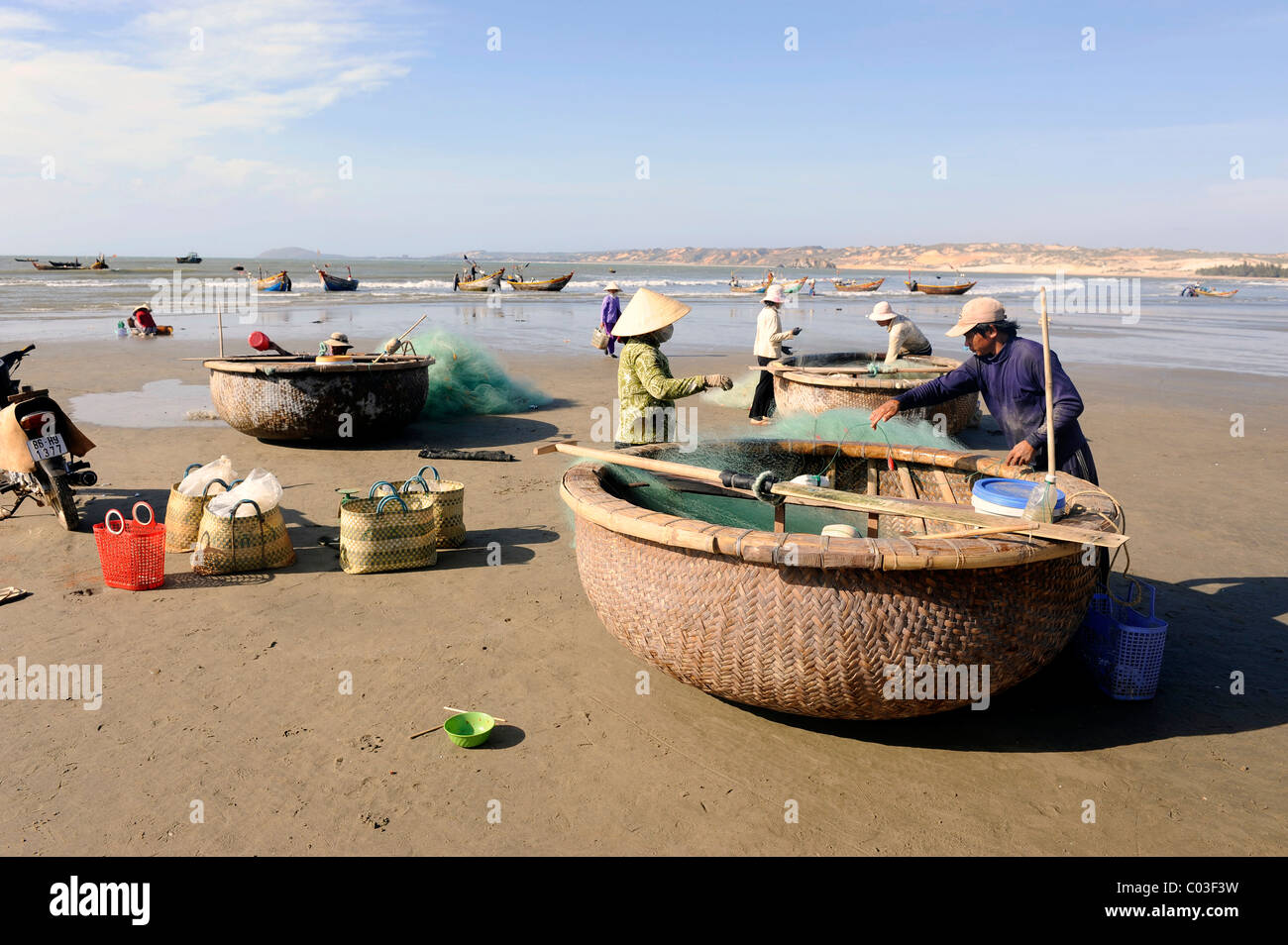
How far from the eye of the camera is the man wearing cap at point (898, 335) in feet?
33.8

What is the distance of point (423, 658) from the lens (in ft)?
13.1

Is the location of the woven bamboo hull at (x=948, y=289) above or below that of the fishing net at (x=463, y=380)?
above

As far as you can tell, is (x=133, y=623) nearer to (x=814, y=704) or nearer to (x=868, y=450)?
(x=814, y=704)

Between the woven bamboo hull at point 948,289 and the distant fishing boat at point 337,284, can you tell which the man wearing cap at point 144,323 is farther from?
the woven bamboo hull at point 948,289

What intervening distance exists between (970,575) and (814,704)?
72 cm

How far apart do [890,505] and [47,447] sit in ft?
18.0

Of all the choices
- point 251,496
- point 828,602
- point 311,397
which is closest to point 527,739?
point 828,602

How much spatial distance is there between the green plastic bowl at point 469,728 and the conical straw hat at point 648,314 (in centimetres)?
217

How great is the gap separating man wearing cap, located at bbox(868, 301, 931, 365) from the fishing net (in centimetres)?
456

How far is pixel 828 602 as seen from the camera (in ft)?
9.26

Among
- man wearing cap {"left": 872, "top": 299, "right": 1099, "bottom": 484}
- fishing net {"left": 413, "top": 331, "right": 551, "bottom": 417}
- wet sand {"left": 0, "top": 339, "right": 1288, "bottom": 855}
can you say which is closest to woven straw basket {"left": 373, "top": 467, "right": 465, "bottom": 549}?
wet sand {"left": 0, "top": 339, "right": 1288, "bottom": 855}

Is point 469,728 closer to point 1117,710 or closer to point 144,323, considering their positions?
point 1117,710

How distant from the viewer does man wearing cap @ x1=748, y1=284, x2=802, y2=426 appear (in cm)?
1040

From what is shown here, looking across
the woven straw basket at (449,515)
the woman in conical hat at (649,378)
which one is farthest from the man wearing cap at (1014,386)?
the woven straw basket at (449,515)
